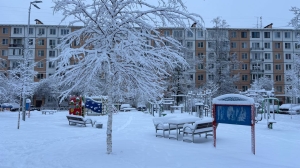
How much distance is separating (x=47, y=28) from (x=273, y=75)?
5351cm

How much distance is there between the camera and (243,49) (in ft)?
199

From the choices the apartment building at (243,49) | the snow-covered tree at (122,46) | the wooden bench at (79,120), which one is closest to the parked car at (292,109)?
the apartment building at (243,49)

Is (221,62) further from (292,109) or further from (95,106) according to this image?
(95,106)

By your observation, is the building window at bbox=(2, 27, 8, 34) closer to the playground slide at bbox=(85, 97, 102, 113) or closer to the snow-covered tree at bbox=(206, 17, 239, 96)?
the playground slide at bbox=(85, 97, 102, 113)

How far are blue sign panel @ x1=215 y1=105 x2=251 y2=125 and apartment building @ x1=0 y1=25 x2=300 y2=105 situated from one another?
49083 millimetres

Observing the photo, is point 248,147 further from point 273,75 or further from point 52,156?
point 273,75

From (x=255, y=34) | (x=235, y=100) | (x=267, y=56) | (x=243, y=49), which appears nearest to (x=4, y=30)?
(x=243, y=49)

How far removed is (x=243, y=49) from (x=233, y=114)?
54.9m

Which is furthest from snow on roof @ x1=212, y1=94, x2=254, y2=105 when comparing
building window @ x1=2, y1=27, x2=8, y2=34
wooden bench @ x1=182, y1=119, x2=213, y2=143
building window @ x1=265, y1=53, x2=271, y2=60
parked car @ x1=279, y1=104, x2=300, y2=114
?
building window @ x1=2, y1=27, x2=8, y2=34

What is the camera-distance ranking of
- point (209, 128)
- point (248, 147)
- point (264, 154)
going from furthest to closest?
1. point (209, 128)
2. point (248, 147)
3. point (264, 154)

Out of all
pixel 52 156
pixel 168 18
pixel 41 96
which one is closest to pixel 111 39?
pixel 168 18

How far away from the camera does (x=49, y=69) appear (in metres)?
59.2

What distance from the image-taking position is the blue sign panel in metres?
9.43

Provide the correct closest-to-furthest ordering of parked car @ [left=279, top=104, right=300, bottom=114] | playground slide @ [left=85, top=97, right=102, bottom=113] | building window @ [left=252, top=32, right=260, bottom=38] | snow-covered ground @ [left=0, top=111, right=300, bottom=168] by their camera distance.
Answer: snow-covered ground @ [left=0, top=111, right=300, bottom=168] → playground slide @ [left=85, top=97, right=102, bottom=113] → parked car @ [left=279, top=104, right=300, bottom=114] → building window @ [left=252, top=32, right=260, bottom=38]
